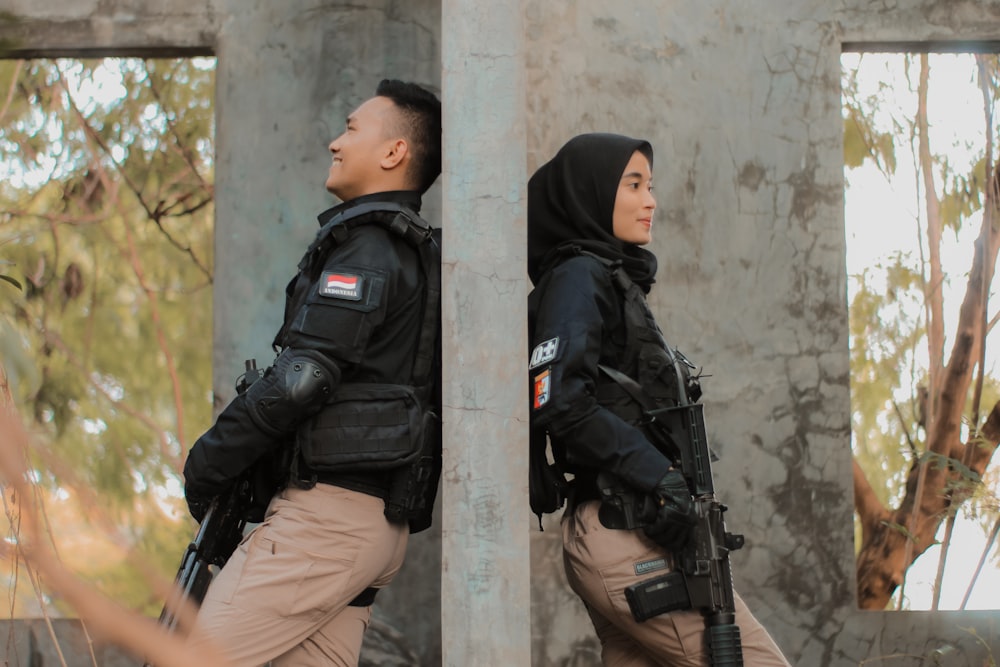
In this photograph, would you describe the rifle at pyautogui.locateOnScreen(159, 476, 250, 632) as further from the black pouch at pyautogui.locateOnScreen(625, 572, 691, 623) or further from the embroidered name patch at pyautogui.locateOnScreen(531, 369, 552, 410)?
the black pouch at pyautogui.locateOnScreen(625, 572, 691, 623)

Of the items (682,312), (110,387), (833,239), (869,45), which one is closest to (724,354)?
(682,312)

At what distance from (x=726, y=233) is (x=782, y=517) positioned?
994 millimetres

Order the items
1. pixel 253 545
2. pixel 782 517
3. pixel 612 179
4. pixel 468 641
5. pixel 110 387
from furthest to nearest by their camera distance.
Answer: pixel 110 387
pixel 782 517
pixel 612 179
pixel 253 545
pixel 468 641

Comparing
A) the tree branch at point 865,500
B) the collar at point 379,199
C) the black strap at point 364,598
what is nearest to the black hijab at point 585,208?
the collar at point 379,199

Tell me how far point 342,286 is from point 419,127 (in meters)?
0.60

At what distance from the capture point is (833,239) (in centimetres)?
416

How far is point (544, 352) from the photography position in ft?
8.41

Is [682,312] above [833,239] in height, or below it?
below

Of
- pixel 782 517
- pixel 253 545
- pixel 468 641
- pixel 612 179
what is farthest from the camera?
pixel 782 517

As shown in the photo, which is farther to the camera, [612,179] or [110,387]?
[110,387]

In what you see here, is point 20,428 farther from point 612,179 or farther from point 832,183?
point 832,183

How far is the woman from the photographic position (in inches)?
98.6

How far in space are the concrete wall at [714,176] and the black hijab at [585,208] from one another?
1.19 m

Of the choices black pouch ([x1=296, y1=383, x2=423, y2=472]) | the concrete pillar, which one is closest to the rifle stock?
the concrete pillar
